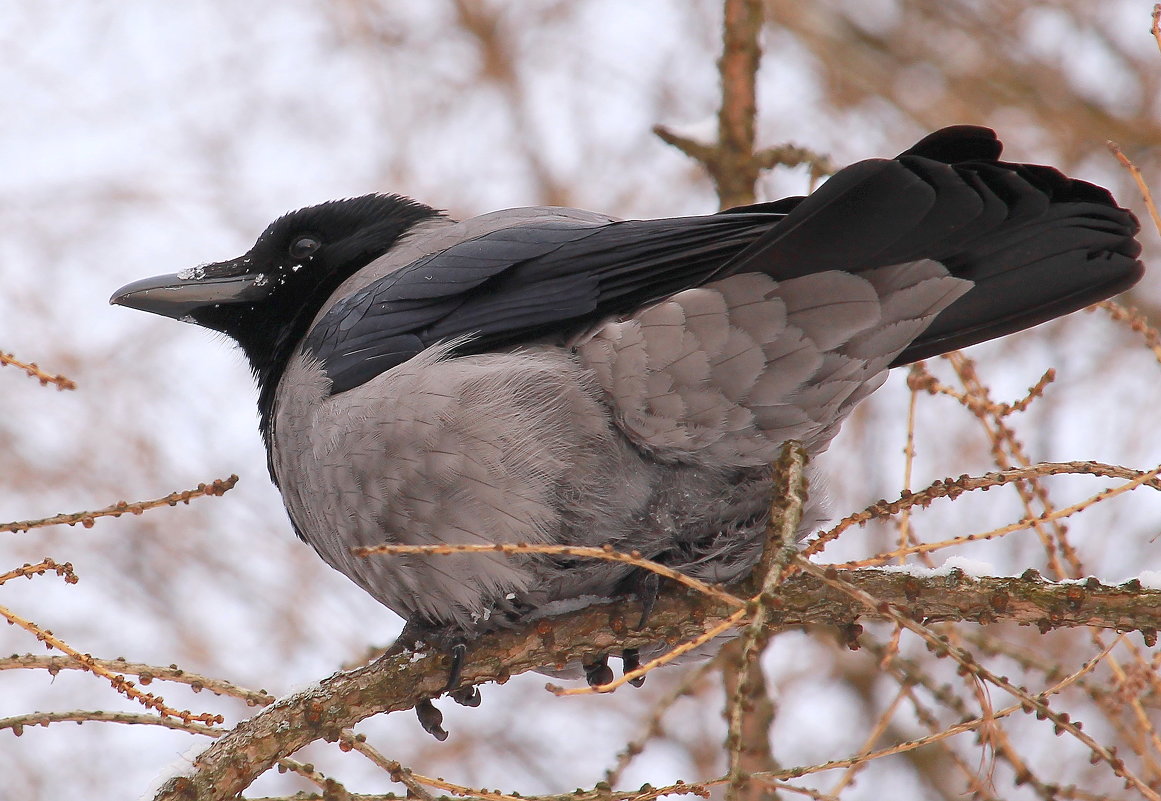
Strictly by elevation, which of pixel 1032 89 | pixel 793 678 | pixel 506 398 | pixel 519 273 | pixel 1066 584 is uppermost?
pixel 1032 89

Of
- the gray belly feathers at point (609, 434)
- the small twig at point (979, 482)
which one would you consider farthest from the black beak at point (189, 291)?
the small twig at point (979, 482)

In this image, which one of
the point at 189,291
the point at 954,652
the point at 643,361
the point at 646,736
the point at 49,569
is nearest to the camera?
the point at 954,652

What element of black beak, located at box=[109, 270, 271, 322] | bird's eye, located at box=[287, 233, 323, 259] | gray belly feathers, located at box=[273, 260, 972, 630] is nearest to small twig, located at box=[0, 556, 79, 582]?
gray belly feathers, located at box=[273, 260, 972, 630]

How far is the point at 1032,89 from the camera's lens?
759 cm

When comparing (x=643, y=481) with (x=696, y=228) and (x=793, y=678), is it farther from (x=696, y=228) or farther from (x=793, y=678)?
(x=793, y=678)

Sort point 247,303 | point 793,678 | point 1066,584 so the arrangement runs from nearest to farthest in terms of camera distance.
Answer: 1. point 1066,584
2. point 247,303
3. point 793,678

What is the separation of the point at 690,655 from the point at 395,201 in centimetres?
200

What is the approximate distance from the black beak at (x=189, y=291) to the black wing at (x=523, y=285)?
1.72ft

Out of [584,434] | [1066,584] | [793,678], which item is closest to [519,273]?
[584,434]

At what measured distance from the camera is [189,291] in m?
4.12

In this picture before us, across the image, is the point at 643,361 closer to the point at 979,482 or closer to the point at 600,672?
the point at 979,482

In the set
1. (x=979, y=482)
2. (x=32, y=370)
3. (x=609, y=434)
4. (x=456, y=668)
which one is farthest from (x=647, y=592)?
(x=32, y=370)

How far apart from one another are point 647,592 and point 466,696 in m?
0.58

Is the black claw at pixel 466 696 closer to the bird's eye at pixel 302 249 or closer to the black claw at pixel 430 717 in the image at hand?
the black claw at pixel 430 717
